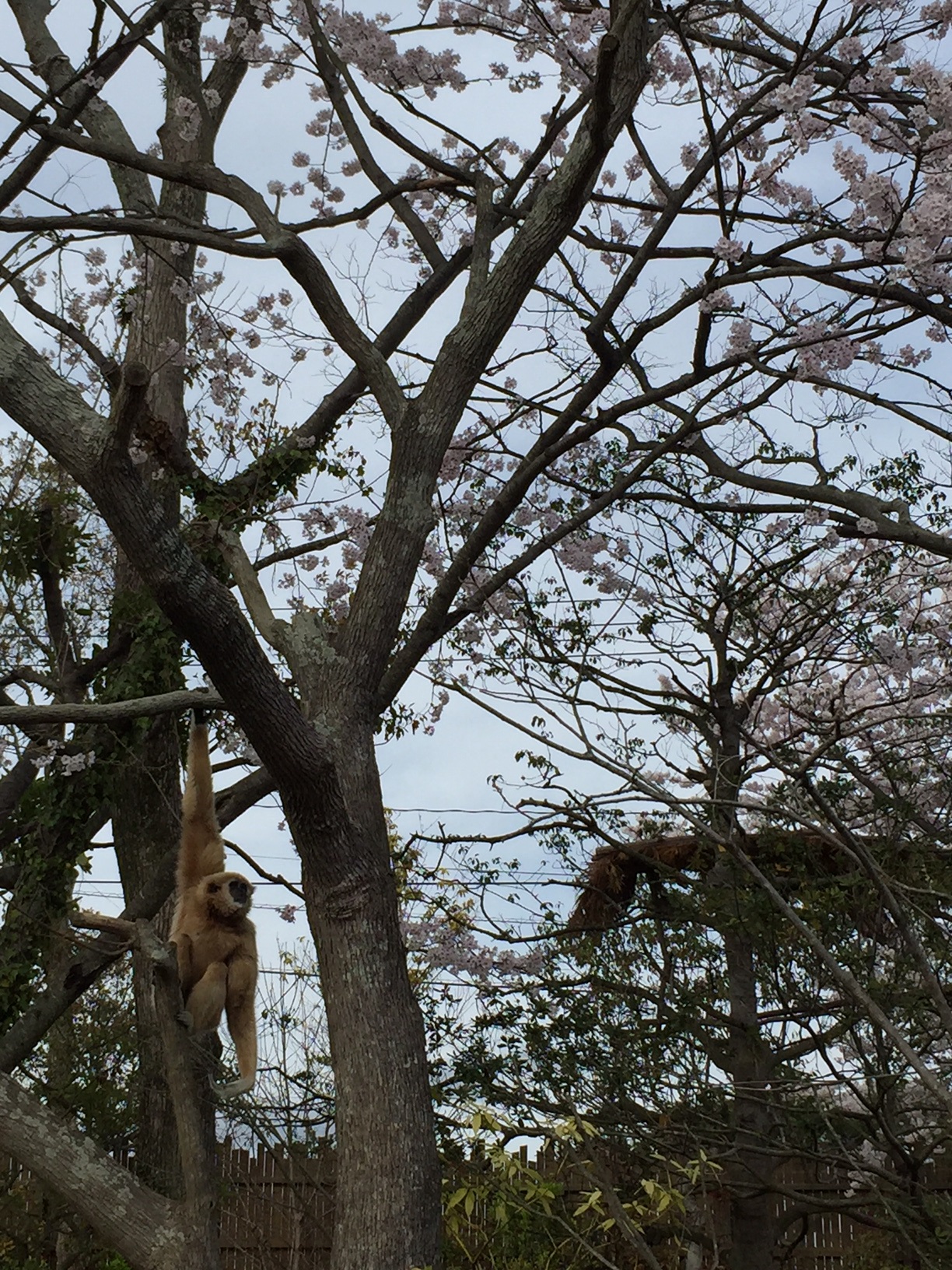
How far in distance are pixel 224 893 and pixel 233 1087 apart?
3.09ft

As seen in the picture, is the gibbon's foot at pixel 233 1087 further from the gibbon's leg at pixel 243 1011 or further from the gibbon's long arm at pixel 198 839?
the gibbon's long arm at pixel 198 839

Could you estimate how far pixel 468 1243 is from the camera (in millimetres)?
7145

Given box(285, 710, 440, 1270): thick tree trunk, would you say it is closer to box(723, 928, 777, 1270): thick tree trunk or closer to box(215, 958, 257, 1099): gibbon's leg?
box(215, 958, 257, 1099): gibbon's leg

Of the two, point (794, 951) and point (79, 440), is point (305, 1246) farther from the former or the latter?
point (79, 440)

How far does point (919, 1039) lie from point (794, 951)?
90 cm

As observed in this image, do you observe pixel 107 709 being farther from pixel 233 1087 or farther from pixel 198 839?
pixel 233 1087

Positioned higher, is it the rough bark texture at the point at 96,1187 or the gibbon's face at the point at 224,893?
the gibbon's face at the point at 224,893

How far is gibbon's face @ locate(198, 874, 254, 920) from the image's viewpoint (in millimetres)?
6281

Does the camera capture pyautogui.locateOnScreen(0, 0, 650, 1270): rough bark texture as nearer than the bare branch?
Yes

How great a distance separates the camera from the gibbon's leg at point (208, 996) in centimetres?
632

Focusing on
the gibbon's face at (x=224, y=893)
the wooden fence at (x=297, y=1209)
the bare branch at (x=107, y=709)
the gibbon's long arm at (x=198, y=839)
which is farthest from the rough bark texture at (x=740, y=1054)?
the bare branch at (x=107, y=709)

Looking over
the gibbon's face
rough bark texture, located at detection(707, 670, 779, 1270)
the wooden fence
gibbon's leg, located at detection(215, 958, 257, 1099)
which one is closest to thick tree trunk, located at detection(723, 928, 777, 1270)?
rough bark texture, located at detection(707, 670, 779, 1270)

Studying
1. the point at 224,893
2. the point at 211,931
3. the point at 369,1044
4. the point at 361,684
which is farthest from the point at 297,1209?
the point at 361,684

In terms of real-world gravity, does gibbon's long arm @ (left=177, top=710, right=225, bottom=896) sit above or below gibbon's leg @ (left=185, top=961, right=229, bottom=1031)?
above
